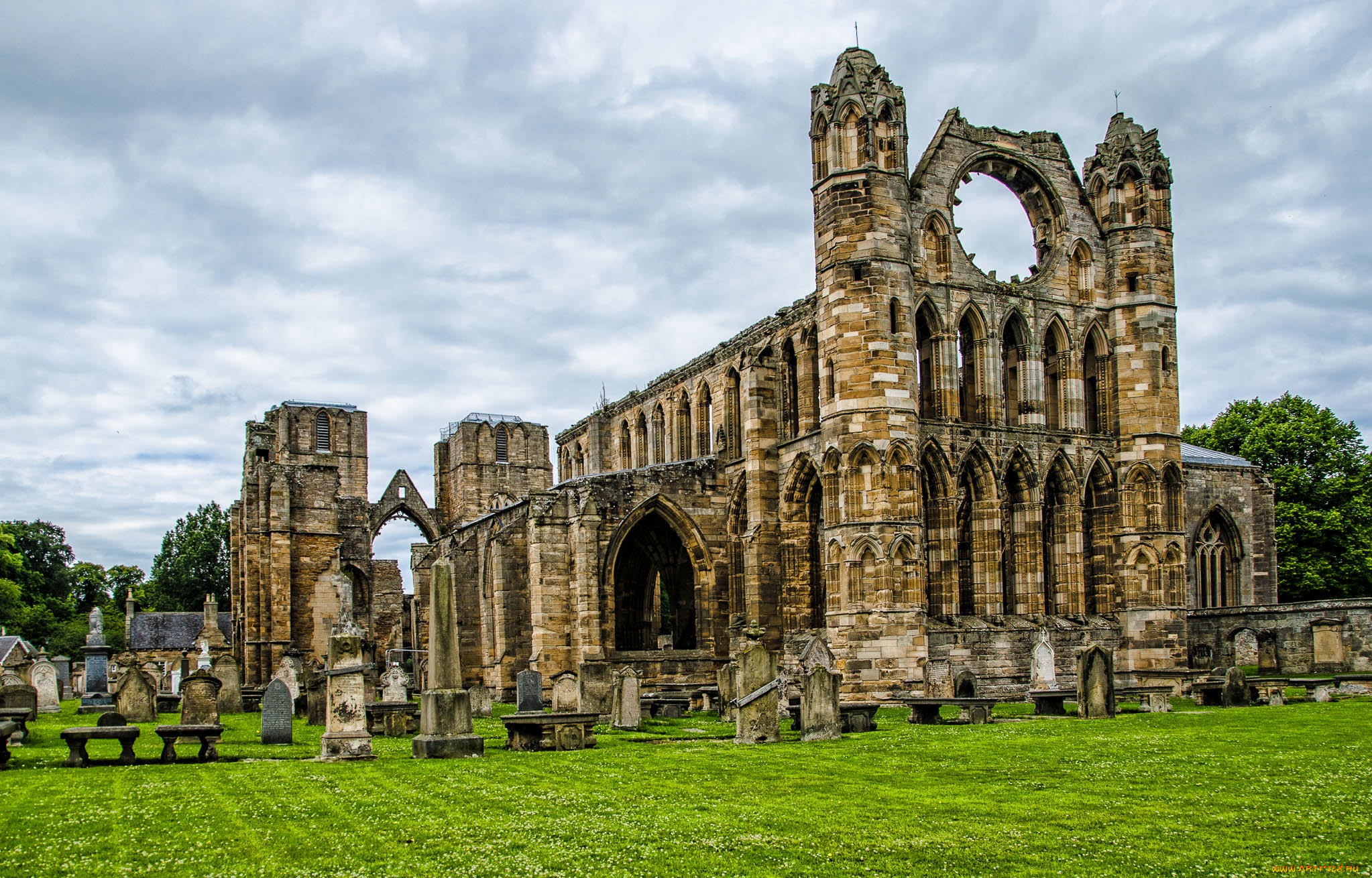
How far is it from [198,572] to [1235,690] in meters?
69.1

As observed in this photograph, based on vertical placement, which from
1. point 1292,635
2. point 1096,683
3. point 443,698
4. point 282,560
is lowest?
point 1292,635

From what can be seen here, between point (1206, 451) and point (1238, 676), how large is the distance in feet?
81.0

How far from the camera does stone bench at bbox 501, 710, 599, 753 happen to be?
17594mm

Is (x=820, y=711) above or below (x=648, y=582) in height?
below

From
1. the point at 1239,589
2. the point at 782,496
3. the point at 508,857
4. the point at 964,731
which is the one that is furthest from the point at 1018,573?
the point at 508,857

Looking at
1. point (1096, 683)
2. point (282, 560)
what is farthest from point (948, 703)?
point (282, 560)

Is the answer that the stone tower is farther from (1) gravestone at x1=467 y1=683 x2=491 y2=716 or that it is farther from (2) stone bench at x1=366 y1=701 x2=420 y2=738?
(2) stone bench at x1=366 y1=701 x2=420 y2=738

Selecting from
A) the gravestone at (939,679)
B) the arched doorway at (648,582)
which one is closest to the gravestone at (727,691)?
the gravestone at (939,679)

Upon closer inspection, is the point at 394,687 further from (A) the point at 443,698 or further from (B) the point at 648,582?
(B) the point at 648,582

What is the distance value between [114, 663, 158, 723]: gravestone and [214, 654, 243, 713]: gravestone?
6.98 feet

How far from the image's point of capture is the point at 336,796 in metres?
12.0

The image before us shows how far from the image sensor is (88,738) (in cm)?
1545

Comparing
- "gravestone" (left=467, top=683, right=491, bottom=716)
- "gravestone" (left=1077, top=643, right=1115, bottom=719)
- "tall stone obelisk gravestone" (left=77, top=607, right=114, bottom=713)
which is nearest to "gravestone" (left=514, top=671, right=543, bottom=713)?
"gravestone" (left=467, top=683, right=491, bottom=716)

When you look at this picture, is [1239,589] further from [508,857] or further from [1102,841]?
[508,857]
